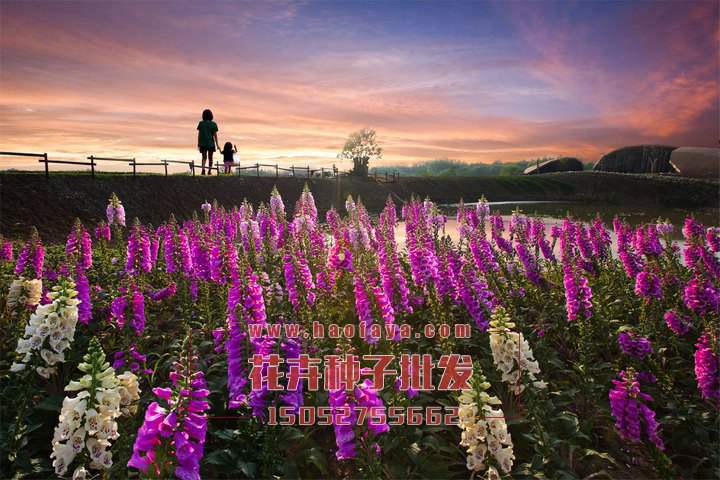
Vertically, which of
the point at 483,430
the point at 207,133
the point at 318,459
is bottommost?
the point at 318,459

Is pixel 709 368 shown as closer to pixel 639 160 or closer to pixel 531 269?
pixel 531 269

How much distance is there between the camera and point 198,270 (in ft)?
26.0

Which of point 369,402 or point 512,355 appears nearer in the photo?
point 369,402

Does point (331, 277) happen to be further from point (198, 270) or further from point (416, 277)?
point (198, 270)

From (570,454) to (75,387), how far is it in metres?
4.68

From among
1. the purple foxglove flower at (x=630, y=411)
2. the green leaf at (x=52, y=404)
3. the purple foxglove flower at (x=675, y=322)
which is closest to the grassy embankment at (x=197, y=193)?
the purple foxglove flower at (x=675, y=322)

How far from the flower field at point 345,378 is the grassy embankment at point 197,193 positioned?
13.9 metres

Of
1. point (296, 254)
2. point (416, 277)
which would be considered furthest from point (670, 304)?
point (296, 254)

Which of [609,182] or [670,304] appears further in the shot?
[609,182]

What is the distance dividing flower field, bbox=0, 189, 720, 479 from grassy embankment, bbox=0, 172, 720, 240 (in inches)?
548

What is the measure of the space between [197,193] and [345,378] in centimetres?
2804

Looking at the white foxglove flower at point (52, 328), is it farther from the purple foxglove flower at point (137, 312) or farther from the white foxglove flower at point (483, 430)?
the white foxglove flower at point (483, 430)

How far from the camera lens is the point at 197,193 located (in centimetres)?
2878

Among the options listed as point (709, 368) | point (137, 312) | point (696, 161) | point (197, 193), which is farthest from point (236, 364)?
point (696, 161)
